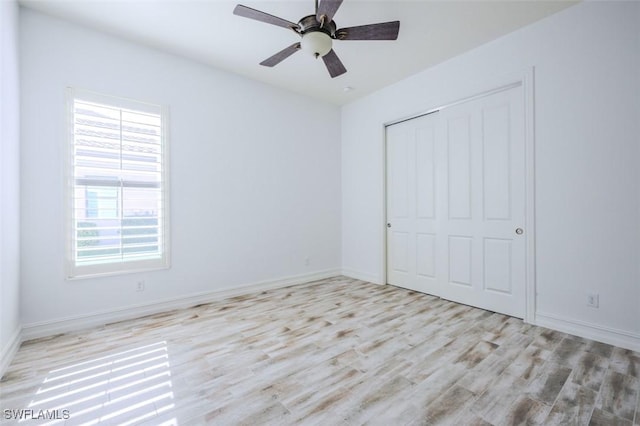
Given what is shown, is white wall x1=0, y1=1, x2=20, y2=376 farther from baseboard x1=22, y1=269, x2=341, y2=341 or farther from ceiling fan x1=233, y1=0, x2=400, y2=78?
ceiling fan x1=233, y1=0, x2=400, y2=78

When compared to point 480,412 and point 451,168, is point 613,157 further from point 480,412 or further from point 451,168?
point 480,412

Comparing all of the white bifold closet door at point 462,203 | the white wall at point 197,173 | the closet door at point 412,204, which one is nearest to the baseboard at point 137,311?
the white wall at point 197,173

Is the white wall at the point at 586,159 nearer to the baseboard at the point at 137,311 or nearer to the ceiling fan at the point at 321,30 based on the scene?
the ceiling fan at the point at 321,30

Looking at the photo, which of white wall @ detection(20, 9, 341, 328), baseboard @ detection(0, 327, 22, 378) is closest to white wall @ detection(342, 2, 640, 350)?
white wall @ detection(20, 9, 341, 328)

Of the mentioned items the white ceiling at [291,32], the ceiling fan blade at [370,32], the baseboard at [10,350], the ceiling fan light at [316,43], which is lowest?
the baseboard at [10,350]

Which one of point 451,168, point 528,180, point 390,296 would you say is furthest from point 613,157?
point 390,296

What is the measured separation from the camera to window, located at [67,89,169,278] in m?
2.82

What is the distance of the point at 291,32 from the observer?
3.00 metres

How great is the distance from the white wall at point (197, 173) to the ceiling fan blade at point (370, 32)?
6.80ft

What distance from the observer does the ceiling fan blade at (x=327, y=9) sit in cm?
200

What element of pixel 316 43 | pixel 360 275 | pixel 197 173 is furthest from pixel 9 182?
pixel 360 275

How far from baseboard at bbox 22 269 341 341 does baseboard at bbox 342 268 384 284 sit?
3.05ft

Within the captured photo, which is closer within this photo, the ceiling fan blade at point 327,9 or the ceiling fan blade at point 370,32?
the ceiling fan blade at point 327,9

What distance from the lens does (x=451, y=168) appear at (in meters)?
3.66
